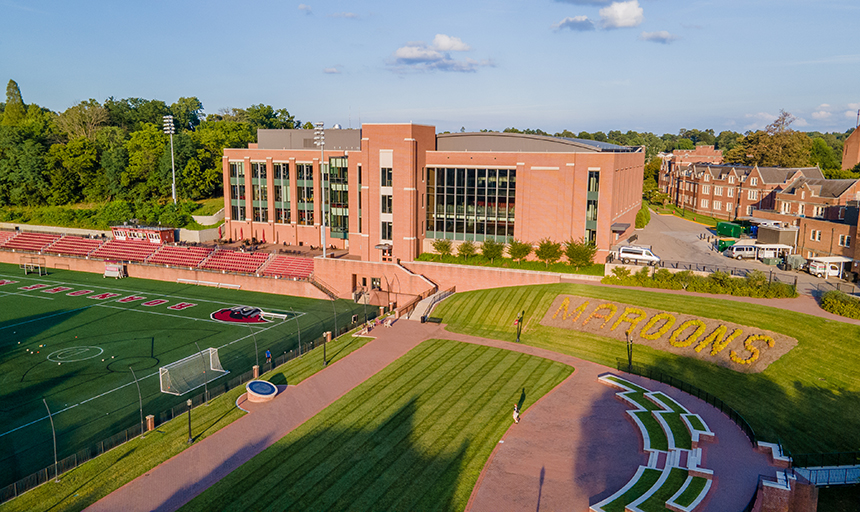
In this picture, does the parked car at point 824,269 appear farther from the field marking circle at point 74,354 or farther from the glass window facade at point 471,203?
the field marking circle at point 74,354

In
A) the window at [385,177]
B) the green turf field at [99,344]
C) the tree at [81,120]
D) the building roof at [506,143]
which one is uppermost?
the tree at [81,120]

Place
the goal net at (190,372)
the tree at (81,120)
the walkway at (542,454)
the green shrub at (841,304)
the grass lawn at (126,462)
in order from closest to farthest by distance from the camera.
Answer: the grass lawn at (126,462), the walkway at (542,454), the goal net at (190,372), the green shrub at (841,304), the tree at (81,120)

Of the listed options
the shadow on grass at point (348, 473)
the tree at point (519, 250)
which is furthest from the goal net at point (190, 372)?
the tree at point (519, 250)

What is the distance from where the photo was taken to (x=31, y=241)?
87.5 meters

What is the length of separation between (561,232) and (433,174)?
Result: 54.2ft

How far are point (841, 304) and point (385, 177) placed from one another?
4481 cm

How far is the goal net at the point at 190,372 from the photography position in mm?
38625

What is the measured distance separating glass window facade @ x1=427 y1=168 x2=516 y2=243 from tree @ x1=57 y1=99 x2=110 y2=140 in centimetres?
9928

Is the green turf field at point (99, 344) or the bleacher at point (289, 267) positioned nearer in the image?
the green turf field at point (99, 344)

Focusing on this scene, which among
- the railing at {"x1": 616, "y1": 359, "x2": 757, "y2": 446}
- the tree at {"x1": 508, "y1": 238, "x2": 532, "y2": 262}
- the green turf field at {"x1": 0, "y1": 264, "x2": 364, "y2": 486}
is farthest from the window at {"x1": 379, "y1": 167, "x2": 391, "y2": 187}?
the railing at {"x1": 616, "y1": 359, "x2": 757, "y2": 446}

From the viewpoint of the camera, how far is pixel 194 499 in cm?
2622

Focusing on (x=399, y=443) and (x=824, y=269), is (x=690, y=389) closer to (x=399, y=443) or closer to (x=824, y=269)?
(x=399, y=443)

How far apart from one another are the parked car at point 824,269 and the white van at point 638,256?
47.2 feet

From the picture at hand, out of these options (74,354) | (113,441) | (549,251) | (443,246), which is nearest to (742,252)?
(549,251)
